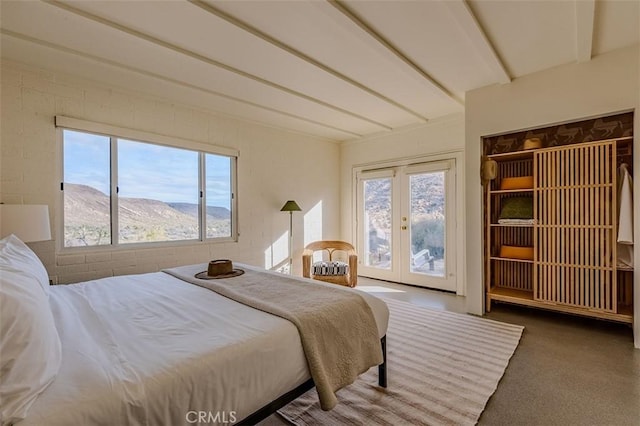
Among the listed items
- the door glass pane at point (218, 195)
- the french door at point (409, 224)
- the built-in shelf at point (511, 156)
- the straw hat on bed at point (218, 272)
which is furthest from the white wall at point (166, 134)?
the built-in shelf at point (511, 156)

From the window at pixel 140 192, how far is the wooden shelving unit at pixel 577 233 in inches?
139

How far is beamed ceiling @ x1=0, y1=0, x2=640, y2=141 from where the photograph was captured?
2.05 metres

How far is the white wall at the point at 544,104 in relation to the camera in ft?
8.57

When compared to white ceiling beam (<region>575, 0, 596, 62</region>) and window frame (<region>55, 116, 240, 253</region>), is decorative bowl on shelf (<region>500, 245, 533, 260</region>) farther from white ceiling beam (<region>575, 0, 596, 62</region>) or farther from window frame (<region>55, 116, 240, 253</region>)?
window frame (<region>55, 116, 240, 253</region>)

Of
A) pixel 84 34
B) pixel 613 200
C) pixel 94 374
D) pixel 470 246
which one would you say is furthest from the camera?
pixel 470 246

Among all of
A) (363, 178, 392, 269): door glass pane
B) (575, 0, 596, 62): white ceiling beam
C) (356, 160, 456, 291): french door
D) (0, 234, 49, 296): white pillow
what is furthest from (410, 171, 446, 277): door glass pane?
(0, 234, 49, 296): white pillow

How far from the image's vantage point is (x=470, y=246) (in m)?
3.51

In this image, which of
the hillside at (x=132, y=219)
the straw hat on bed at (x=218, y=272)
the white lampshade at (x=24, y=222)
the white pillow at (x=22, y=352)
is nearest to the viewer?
the white pillow at (x=22, y=352)

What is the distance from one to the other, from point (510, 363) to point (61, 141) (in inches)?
178

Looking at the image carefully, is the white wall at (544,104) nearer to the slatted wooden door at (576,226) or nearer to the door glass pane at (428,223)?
the slatted wooden door at (576,226)

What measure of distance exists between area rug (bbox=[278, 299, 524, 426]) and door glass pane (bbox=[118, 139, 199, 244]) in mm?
2675

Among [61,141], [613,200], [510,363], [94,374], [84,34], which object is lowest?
[510,363]

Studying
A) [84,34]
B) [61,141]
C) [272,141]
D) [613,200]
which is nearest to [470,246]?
[613,200]

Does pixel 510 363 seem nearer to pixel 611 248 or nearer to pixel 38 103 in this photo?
pixel 611 248
